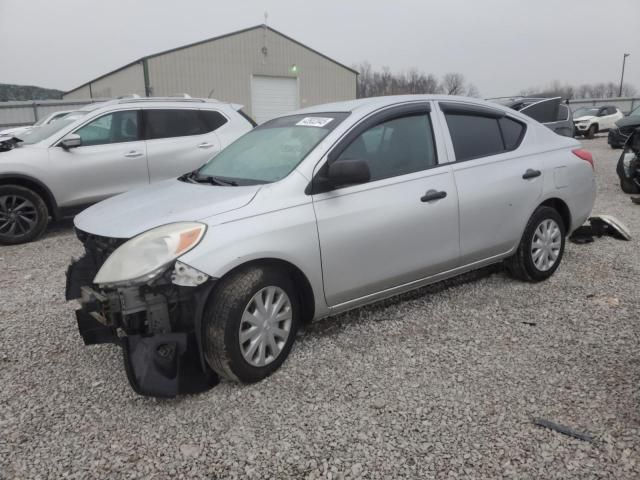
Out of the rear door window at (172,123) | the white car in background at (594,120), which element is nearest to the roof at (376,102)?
the rear door window at (172,123)

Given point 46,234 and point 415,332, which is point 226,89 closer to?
point 46,234

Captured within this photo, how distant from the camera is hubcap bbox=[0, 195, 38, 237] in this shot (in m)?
6.44

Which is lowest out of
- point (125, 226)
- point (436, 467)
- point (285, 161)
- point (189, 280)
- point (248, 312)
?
point (436, 467)

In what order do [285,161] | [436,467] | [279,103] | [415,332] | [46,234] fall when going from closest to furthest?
1. [436,467]
2. [285,161]
3. [415,332]
4. [46,234]
5. [279,103]

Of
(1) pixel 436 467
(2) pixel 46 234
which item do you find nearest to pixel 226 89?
(2) pixel 46 234

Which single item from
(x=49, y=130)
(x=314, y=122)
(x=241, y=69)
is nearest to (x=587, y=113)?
(x=241, y=69)

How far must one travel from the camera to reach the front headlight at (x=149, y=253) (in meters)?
2.67

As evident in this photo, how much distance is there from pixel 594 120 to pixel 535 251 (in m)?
21.8

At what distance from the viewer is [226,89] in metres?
27.4

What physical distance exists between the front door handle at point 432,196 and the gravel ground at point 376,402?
3.05 ft

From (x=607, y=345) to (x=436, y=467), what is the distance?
71.2 inches

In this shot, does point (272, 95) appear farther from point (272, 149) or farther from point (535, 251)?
point (272, 149)

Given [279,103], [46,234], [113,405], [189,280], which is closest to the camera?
[189,280]

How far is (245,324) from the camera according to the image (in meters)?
2.88
